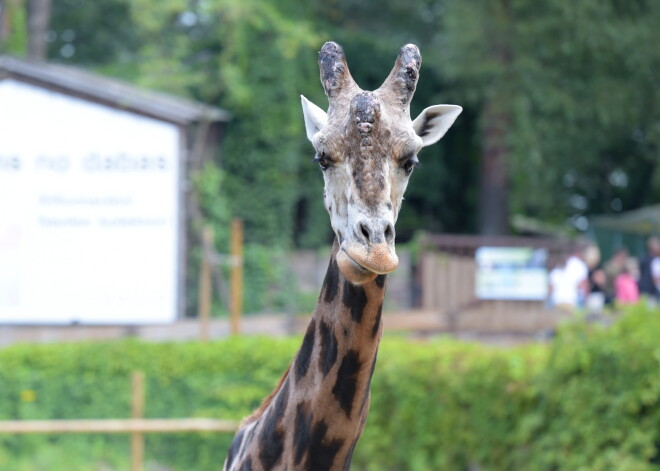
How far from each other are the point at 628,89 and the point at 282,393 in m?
19.3

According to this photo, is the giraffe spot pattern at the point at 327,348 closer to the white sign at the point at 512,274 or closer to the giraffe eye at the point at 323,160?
the giraffe eye at the point at 323,160

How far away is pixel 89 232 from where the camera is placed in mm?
13070

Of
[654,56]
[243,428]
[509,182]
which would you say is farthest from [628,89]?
[243,428]

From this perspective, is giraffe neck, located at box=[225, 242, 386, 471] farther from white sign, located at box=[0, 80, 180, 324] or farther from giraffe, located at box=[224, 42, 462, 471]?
white sign, located at box=[0, 80, 180, 324]

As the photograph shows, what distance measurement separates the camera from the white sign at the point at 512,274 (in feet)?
56.8

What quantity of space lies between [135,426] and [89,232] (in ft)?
9.71

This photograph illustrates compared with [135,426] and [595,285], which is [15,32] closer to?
[135,426]

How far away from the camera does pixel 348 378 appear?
384 centimetres

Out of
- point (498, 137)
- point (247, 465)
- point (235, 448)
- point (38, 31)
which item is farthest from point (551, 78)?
point (247, 465)

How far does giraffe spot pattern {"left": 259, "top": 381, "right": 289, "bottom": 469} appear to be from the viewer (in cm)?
408

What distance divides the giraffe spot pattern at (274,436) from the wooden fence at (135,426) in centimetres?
685

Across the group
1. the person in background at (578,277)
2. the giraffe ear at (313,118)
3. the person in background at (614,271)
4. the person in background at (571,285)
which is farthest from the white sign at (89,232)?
the giraffe ear at (313,118)

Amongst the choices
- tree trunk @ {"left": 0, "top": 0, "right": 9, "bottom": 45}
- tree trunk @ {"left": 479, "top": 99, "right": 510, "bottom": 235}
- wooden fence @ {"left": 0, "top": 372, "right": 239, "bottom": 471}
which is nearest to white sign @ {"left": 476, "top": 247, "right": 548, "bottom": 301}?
wooden fence @ {"left": 0, "top": 372, "right": 239, "bottom": 471}

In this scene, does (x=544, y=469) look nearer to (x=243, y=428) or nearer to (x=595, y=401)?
(x=595, y=401)
